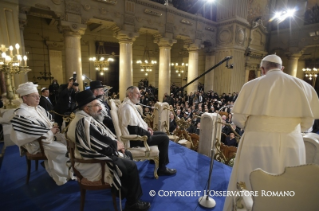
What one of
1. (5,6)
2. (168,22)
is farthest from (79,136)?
(168,22)

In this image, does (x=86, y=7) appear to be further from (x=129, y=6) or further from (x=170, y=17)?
(x=170, y=17)

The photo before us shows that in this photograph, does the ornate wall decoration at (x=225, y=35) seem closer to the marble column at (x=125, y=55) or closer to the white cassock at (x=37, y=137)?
the marble column at (x=125, y=55)

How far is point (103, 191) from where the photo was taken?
2.79 metres

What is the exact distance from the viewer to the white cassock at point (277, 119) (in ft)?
5.62

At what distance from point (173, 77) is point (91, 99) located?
17170mm

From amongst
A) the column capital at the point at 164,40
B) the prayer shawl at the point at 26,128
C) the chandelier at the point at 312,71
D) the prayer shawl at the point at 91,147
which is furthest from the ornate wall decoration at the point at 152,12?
the chandelier at the point at 312,71

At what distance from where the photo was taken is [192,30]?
492 inches

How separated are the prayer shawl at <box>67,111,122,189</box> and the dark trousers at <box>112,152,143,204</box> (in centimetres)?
9

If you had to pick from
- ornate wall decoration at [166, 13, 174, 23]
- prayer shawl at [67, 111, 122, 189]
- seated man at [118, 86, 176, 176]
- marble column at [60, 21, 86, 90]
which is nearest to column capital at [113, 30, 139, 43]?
marble column at [60, 21, 86, 90]

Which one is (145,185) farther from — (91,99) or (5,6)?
(5,6)

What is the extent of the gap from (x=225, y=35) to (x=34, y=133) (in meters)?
14.5

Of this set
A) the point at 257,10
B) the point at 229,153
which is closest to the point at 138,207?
the point at 229,153

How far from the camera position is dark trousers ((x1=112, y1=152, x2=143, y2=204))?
7.30 ft

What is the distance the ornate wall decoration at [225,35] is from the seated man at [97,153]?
1395cm
